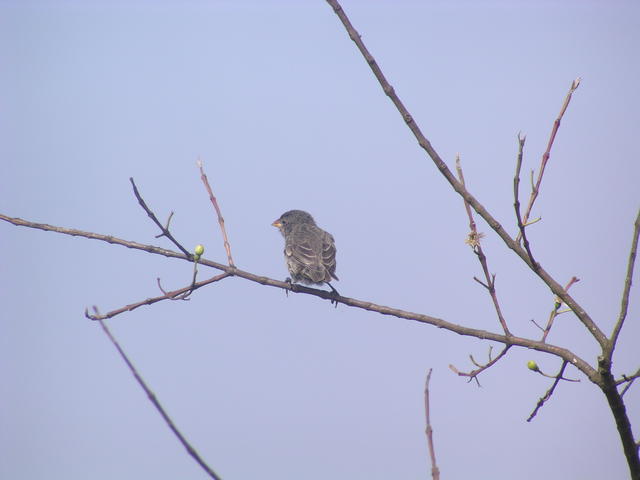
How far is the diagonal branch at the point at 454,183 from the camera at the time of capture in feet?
10.7

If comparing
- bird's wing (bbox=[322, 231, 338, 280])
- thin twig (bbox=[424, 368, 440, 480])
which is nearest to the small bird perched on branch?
bird's wing (bbox=[322, 231, 338, 280])

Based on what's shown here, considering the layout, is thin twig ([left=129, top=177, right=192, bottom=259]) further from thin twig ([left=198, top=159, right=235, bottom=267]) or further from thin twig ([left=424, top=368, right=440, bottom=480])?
thin twig ([left=424, top=368, right=440, bottom=480])

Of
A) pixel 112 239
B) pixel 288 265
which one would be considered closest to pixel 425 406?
pixel 112 239

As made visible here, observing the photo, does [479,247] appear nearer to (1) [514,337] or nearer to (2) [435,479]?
(1) [514,337]

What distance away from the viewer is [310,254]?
9.27 meters

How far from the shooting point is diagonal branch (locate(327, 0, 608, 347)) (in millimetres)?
3273

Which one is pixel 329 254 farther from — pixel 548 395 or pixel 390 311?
pixel 548 395

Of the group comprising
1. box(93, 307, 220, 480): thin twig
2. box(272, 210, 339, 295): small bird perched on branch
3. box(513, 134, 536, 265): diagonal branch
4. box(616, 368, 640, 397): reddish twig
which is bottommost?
box(93, 307, 220, 480): thin twig

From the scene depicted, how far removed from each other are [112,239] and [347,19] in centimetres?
196

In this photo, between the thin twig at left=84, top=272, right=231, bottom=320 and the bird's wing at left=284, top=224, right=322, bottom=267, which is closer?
the thin twig at left=84, top=272, right=231, bottom=320

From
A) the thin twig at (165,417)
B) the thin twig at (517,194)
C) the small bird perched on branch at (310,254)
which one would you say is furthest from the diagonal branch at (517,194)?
the small bird perched on branch at (310,254)

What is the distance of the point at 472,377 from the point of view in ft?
12.8

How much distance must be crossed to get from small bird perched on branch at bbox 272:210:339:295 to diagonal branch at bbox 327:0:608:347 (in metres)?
5.05

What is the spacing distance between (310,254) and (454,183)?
19.4 ft
